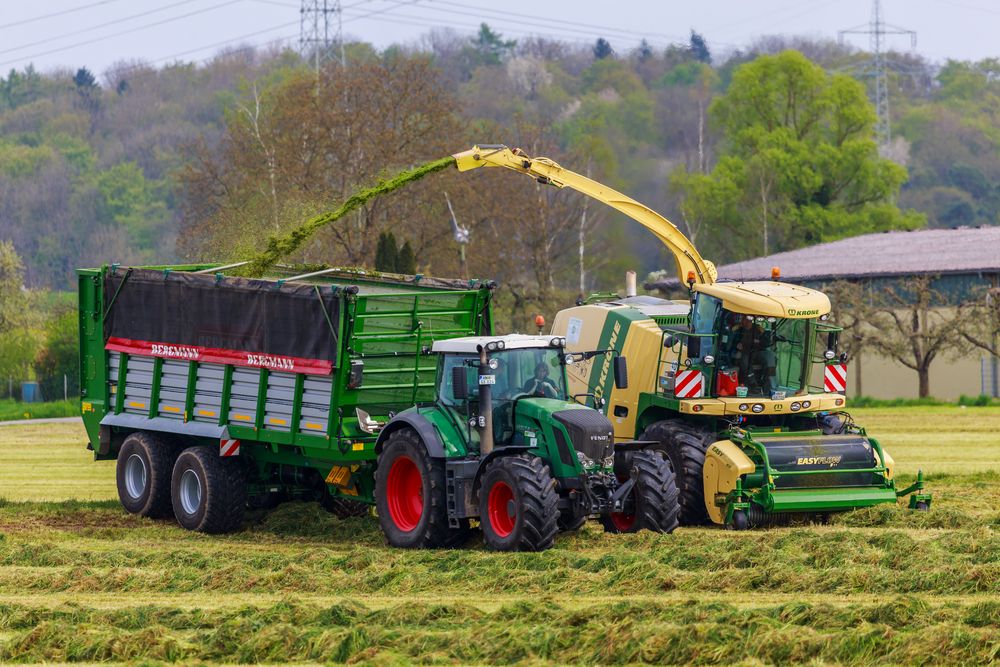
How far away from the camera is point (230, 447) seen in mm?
17500

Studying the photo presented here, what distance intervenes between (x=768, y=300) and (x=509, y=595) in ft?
20.5

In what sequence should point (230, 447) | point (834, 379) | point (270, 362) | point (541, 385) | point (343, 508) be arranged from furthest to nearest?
point (343, 508) → point (834, 379) → point (230, 447) → point (270, 362) → point (541, 385)

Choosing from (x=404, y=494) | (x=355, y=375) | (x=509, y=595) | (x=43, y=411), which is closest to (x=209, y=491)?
(x=355, y=375)

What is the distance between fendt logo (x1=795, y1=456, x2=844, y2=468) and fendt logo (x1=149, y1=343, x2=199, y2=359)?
688 centimetres

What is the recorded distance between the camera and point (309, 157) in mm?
51562

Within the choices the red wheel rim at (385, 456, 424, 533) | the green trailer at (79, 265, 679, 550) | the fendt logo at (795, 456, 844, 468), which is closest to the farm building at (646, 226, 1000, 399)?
the fendt logo at (795, 456, 844, 468)

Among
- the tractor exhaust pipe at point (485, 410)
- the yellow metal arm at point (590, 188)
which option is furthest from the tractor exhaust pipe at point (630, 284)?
the tractor exhaust pipe at point (485, 410)

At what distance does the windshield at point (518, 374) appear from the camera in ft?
49.6

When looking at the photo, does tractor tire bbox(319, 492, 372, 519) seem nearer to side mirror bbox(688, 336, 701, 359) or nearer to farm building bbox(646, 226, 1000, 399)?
A: side mirror bbox(688, 336, 701, 359)

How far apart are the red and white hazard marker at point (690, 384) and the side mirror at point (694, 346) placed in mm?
238

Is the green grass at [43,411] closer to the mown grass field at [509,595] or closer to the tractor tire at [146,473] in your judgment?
the tractor tire at [146,473]

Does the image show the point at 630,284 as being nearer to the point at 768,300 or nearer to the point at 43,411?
the point at 768,300

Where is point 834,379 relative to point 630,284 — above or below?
below

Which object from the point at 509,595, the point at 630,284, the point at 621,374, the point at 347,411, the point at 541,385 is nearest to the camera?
the point at 509,595
